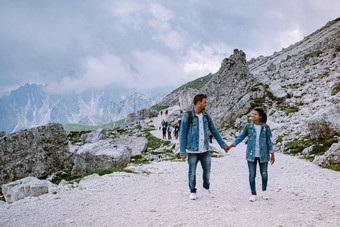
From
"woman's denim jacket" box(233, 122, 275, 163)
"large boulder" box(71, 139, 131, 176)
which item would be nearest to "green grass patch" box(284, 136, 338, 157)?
"woman's denim jacket" box(233, 122, 275, 163)

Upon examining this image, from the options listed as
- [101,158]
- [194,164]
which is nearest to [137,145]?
[101,158]

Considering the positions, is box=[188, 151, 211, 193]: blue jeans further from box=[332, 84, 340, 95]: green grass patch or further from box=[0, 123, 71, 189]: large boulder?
box=[332, 84, 340, 95]: green grass patch

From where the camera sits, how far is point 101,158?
16.1 metres

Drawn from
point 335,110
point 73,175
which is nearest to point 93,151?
point 73,175

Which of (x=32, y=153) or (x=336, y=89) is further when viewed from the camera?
(x=336, y=89)

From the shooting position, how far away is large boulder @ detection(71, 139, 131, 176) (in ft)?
52.2

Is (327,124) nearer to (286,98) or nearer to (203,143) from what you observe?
(203,143)

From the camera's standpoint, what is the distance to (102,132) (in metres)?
47.8

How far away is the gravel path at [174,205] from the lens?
560 centimetres

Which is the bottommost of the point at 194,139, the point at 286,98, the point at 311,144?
the point at 311,144

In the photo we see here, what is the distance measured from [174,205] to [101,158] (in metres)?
10.6

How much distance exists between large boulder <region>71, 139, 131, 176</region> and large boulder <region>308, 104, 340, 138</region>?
1423cm

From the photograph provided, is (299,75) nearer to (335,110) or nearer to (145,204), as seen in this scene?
(335,110)

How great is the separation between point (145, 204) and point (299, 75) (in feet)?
146
